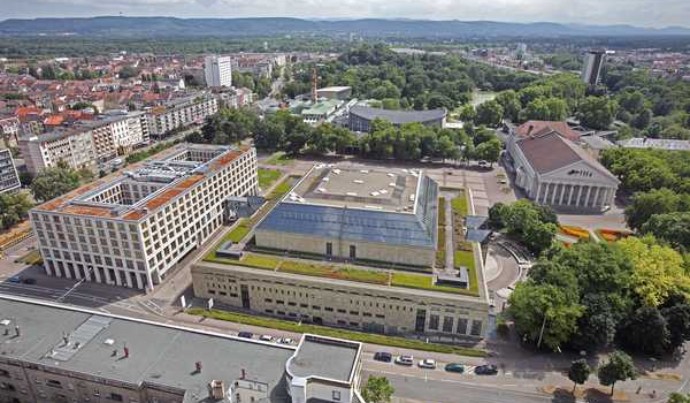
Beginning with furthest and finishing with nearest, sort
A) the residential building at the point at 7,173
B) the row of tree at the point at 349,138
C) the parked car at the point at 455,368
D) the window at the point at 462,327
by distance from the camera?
the row of tree at the point at 349,138 → the residential building at the point at 7,173 → the window at the point at 462,327 → the parked car at the point at 455,368

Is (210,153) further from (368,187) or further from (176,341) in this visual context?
(176,341)

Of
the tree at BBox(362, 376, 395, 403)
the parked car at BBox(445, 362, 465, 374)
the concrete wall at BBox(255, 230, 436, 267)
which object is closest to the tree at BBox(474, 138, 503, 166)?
the concrete wall at BBox(255, 230, 436, 267)

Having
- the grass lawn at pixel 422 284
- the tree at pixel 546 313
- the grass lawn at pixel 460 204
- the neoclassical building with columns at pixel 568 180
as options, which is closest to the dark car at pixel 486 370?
the tree at pixel 546 313

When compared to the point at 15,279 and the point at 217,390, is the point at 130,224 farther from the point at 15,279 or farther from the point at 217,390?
the point at 217,390

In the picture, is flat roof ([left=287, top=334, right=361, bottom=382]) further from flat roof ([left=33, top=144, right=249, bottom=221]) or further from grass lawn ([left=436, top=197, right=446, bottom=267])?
flat roof ([left=33, top=144, right=249, bottom=221])

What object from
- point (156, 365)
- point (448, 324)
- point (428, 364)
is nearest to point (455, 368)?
point (428, 364)

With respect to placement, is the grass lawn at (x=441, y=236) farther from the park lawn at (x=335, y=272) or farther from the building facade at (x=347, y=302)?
the park lawn at (x=335, y=272)
